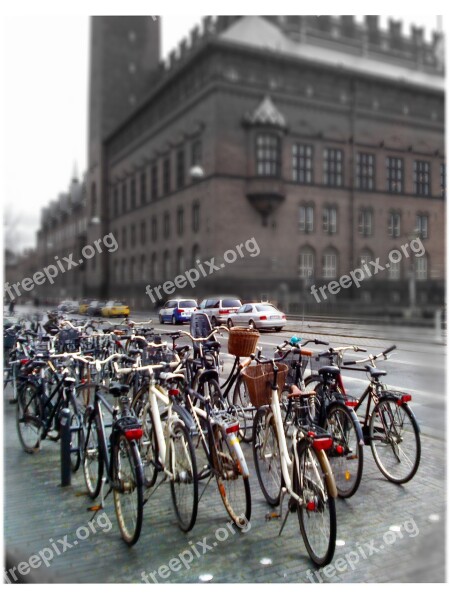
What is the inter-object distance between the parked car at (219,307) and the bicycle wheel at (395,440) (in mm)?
1285

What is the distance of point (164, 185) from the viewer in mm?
4594

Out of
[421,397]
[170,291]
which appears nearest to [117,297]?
[170,291]

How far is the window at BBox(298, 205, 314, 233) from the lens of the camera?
3992mm

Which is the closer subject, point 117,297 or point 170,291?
point 170,291

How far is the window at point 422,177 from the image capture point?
149 inches

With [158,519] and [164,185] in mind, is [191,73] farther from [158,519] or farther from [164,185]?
[158,519]

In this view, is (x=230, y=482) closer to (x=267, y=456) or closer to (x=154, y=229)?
(x=267, y=456)

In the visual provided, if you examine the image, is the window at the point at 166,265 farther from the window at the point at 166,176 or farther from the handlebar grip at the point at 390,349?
the handlebar grip at the point at 390,349

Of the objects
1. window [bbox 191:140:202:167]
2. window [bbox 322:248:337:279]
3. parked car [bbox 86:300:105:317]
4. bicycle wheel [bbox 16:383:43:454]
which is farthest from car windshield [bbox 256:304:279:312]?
bicycle wheel [bbox 16:383:43:454]

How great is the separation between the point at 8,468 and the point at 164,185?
9.53 ft

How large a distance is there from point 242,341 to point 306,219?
114cm

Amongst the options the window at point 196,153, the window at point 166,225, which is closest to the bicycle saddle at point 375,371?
the window at point 166,225

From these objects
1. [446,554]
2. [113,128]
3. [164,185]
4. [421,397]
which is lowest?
[446,554]

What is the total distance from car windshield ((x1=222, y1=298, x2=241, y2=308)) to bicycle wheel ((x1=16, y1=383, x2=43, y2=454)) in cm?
240
